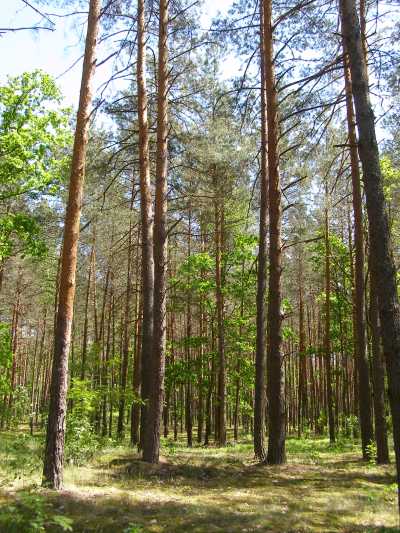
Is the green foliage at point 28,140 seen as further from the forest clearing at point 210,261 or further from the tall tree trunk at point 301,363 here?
the tall tree trunk at point 301,363

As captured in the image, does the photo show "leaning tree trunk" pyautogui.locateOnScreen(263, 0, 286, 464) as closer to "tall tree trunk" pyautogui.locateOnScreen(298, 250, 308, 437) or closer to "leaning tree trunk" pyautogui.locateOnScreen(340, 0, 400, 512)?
"leaning tree trunk" pyautogui.locateOnScreen(340, 0, 400, 512)

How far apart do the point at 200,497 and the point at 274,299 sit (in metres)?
4.55

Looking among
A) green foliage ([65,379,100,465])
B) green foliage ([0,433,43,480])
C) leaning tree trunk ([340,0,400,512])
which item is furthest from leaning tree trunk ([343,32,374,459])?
green foliage ([0,433,43,480])

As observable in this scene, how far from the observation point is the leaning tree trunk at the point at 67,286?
25.3ft

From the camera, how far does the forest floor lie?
5.89 meters

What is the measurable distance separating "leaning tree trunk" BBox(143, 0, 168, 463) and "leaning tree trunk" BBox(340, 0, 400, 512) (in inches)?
222

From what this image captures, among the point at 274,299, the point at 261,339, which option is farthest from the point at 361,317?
the point at 274,299

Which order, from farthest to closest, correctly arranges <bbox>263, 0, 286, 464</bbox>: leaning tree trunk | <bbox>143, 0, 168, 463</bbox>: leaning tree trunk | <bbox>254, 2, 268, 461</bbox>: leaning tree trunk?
<bbox>254, 2, 268, 461</bbox>: leaning tree trunk < <bbox>143, 0, 168, 463</bbox>: leaning tree trunk < <bbox>263, 0, 286, 464</bbox>: leaning tree trunk

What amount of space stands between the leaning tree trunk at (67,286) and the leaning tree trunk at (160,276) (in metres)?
2.60

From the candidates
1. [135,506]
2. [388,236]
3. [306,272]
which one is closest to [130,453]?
[135,506]

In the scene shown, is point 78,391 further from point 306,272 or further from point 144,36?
point 306,272

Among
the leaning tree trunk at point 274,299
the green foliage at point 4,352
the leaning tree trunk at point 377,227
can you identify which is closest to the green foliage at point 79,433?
the green foliage at point 4,352

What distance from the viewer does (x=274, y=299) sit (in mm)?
10484

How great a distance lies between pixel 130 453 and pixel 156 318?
13.6 feet
